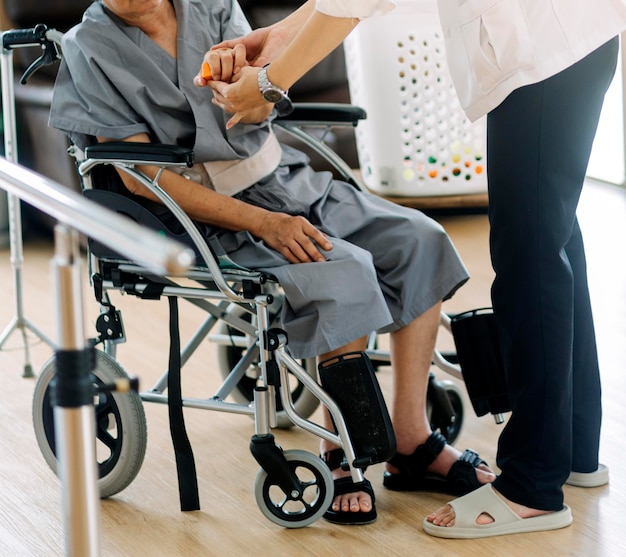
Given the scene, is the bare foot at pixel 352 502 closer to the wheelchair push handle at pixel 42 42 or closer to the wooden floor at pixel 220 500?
the wooden floor at pixel 220 500

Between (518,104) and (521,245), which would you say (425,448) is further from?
(518,104)

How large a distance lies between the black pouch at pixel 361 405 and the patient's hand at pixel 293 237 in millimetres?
202

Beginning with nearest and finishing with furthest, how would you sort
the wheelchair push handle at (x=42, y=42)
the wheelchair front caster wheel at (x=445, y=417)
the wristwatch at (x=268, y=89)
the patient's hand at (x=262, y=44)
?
the wristwatch at (x=268, y=89) < the patient's hand at (x=262, y=44) < the wheelchair push handle at (x=42, y=42) < the wheelchair front caster wheel at (x=445, y=417)

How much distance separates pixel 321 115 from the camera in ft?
7.00

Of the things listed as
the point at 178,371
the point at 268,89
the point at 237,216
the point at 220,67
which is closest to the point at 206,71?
the point at 220,67

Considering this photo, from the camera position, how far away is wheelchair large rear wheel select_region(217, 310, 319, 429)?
2.20 metres

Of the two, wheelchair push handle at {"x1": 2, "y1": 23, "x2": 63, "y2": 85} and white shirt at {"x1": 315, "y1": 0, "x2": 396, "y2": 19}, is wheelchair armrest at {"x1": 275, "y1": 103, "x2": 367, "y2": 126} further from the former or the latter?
white shirt at {"x1": 315, "y1": 0, "x2": 396, "y2": 19}

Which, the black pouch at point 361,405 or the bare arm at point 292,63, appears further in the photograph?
the black pouch at point 361,405

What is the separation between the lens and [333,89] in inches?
160

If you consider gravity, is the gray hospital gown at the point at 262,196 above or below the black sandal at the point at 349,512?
above

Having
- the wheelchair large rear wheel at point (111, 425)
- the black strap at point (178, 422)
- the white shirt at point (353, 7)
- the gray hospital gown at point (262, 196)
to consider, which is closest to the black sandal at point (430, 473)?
the gray hospital gown at point (262, 196)

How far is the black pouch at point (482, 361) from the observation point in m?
1.88

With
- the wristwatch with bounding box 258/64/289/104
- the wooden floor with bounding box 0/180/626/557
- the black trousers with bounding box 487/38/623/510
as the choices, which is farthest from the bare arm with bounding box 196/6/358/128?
the wooden floor with bounding box 0/180/626/557

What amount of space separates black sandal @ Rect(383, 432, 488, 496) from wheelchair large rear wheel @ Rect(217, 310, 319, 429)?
1.05 feet
